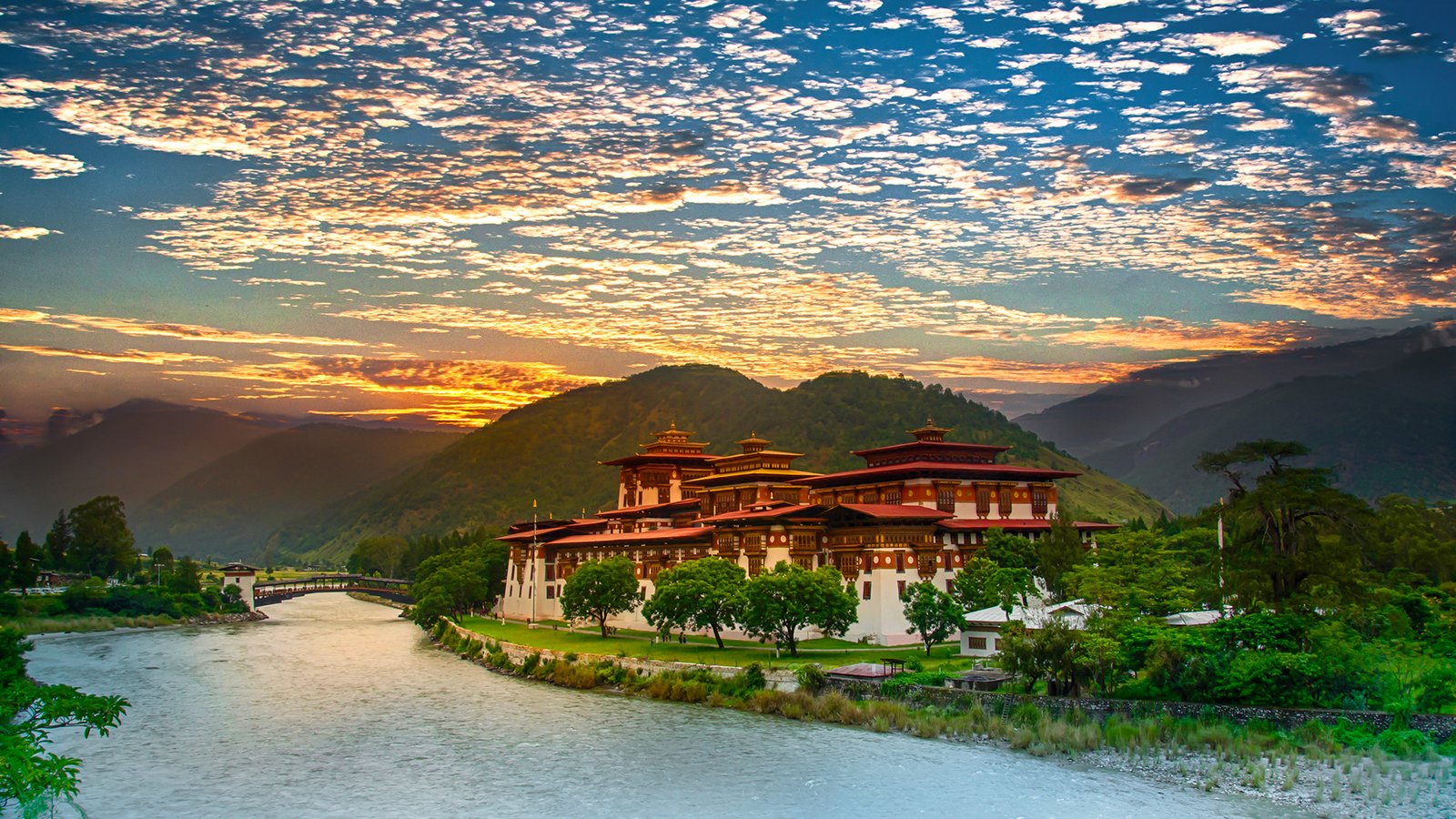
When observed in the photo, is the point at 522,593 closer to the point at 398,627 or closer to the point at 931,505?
the point at 398,627

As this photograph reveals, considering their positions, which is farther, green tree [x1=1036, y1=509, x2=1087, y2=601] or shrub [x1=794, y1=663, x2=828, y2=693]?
green tree [x1=1036, y1=509, x2=1087, y2=601]

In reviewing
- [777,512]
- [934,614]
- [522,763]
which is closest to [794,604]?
[934,614]

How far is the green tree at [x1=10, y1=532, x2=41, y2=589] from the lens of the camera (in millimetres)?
120688

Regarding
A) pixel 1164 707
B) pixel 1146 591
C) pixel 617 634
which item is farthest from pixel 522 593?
pixel 1164 707

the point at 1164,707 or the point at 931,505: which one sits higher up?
the point at 931,505

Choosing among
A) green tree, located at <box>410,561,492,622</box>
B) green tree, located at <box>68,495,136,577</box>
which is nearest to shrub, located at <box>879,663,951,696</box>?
green tree, located at <box>410,561,492,622</box>

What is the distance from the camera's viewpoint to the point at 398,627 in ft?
368

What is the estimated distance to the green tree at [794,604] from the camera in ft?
208

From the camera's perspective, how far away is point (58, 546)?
154 metres

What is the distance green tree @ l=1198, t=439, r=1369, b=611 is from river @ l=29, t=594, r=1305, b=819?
12.0 metres

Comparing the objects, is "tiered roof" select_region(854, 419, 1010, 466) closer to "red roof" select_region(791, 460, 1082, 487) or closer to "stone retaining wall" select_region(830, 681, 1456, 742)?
"red roof" select_region(791, 460, 1082, 487)

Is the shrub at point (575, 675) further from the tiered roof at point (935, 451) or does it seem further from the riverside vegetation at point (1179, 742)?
the tiered roof at point (935, 451)

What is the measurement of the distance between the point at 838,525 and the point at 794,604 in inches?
549

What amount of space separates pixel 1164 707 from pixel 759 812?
51.7ft
